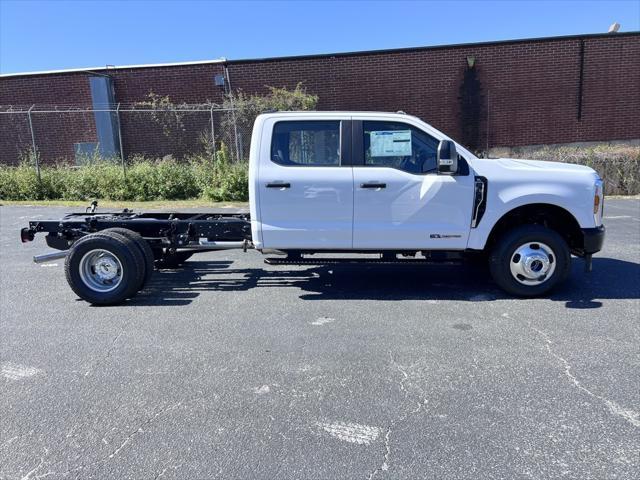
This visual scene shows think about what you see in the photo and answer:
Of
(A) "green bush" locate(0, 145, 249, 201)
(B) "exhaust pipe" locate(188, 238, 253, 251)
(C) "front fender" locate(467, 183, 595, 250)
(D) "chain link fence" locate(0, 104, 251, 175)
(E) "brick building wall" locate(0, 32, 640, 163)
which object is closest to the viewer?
(C) "front fender" locate(467, 183, 595, 250)

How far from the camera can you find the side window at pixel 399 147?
547 cm

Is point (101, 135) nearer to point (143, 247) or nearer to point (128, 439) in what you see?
point (143, 247)

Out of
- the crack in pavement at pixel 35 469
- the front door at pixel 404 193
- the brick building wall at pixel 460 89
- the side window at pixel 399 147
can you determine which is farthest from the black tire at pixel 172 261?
the brick building wall at pixel 460 89

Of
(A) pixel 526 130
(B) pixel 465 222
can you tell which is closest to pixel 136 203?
(B) pixel 465 222

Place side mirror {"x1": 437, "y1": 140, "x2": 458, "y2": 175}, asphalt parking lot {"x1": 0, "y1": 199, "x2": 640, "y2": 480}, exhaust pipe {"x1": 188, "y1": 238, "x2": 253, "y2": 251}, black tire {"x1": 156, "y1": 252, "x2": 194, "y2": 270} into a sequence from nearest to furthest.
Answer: asphalt parking lot {"x1": 0, "y1": 199, "x2": 640, "y2": 480}, side mirror {"x1": 437, "y1": 140, "x2": 458, "y2": 175}, exhaust pipe {"x1": 188, "y1": 238, "x2": 253, "y2": 251}, black tire {"x1": 156, "y1": 252, "x2": 194, "y2": 270}

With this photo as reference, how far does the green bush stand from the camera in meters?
14.3

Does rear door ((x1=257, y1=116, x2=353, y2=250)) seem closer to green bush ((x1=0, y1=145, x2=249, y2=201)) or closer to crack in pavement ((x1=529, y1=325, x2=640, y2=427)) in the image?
crack in pavement ((x1=529, y1=325, x2=640, y2=427))

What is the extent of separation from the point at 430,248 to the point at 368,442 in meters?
3.07

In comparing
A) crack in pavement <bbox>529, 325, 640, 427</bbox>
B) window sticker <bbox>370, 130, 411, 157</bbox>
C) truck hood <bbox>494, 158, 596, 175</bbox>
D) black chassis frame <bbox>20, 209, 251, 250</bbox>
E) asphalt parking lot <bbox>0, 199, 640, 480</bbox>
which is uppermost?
window sticker <bbox>370, 130, 411, 157</bbox>

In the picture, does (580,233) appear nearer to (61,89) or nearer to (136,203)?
(136,203)

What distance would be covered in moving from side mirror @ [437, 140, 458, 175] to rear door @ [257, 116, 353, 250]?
1.01 m

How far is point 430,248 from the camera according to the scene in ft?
18.4

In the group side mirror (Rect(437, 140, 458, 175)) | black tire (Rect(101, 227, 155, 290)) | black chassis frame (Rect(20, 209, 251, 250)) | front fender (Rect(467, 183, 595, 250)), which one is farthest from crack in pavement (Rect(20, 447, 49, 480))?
front fender (Rect(467, 183, 595, 250))

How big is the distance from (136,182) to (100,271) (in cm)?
978
